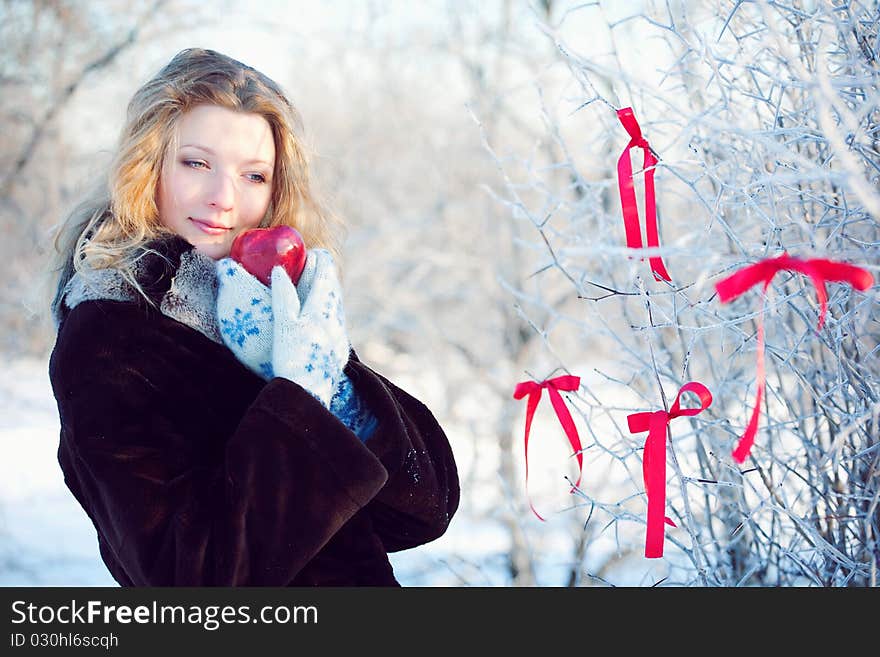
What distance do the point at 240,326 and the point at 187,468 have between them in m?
0.29

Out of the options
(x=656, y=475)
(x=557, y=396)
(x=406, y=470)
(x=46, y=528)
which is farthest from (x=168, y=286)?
(x=46, y=528)

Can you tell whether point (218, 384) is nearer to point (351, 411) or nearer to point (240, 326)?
point (240, 326)

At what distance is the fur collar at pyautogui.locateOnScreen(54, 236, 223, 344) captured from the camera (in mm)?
1568

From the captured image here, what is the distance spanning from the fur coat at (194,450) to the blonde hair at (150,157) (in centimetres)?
6

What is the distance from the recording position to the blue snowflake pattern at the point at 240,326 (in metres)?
1.60

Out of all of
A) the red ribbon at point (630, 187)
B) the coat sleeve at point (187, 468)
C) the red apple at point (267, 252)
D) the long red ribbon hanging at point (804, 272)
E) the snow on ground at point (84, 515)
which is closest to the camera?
the long red ribbon hanging at point (804, 272)

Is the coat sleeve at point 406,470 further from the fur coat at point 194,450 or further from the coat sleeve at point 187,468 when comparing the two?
the coat sleeve at point 187,468

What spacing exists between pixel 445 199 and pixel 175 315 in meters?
6.43

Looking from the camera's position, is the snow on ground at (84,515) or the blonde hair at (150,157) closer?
the blonde hair at (150,157)

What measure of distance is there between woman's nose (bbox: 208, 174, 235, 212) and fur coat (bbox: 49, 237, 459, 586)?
11 cm

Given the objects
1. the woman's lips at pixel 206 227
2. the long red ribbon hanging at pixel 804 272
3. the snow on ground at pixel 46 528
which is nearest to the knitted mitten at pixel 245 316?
the woman's lips at pixel 206 227

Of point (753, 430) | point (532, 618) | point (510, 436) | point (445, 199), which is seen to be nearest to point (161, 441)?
point (532, 618)

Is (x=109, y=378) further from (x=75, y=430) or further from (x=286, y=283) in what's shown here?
A: (x=286, y=283)

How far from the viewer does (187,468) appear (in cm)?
148
